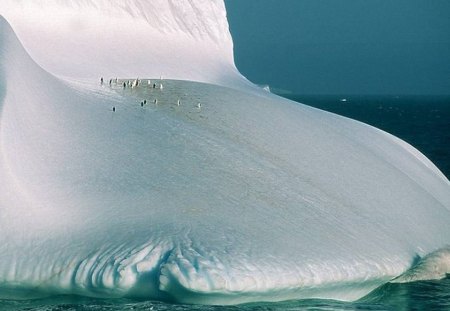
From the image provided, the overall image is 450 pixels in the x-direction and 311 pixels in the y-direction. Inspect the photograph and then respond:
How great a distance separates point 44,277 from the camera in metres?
12.0

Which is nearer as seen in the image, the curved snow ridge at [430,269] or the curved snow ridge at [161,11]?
the curved snow ridge at [430,269]

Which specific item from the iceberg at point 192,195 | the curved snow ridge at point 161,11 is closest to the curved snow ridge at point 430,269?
the iceberg at point 192,195

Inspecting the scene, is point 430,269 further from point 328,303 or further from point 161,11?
point 161,11

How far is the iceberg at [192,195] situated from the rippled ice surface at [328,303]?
0.14 m

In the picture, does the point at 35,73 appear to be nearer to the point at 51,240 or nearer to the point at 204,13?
the point at 51,240

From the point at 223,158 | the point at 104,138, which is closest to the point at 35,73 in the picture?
the point at 104,138

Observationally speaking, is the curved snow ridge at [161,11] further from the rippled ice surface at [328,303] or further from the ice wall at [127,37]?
the rippled ice surface at [328,303]

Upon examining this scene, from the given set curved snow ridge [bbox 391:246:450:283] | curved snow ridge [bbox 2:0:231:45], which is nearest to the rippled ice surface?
curved snow ridge [bbox 391:246:450:283]

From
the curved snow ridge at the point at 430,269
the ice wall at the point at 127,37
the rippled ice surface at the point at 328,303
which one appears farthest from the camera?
the ice wall at the point at 127,37

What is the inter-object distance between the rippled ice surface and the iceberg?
14 centimetres

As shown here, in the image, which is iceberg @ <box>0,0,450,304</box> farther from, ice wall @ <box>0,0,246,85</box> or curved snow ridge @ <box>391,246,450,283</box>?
ice wall @ <box>0,0,246,85</box>

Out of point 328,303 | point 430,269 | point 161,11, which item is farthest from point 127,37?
point 328,303

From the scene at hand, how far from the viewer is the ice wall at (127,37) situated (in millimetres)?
24141

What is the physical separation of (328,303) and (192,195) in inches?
113
